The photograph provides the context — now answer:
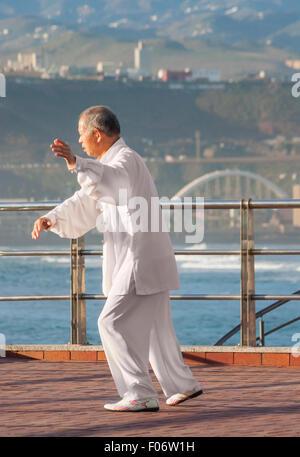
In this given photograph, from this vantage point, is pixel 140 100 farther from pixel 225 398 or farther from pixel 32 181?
pixel 225 398

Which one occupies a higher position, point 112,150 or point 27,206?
point 112,150

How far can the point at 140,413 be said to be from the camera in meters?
4.86

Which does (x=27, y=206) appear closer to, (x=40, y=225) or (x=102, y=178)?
(x=40, y=225)

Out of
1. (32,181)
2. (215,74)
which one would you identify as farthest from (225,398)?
(215,74)

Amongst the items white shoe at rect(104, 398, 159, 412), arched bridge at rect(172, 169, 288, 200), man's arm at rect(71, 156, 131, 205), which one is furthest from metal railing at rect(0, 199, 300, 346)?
arched bridge at rect(172, 169, 288, 200)

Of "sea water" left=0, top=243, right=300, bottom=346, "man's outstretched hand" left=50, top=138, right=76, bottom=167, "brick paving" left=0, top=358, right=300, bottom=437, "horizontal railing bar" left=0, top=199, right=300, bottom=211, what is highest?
"man's outstretched hand" left=50, top=138, right=76, bottom=167

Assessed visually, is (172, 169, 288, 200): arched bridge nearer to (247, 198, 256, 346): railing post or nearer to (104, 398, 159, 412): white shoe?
(247, 198, 256, 346): railing post

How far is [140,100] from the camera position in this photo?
494 feet

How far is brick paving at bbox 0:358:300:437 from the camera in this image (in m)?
4.46

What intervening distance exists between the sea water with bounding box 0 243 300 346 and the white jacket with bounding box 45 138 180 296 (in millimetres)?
35239

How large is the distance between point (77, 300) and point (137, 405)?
2.10 m

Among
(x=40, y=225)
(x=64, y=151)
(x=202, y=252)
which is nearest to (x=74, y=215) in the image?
(x=40, y=225)

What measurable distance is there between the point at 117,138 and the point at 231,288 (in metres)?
66.5

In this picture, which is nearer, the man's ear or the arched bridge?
the man's ear
